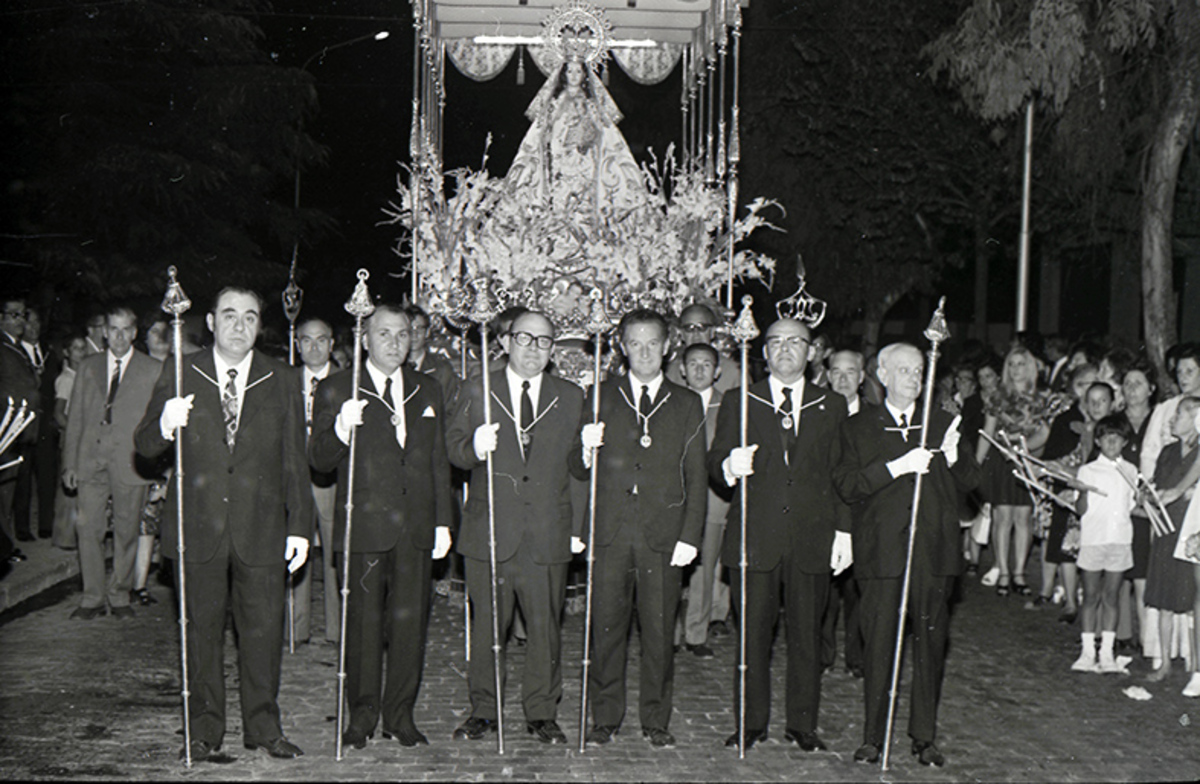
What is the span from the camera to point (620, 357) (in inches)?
421

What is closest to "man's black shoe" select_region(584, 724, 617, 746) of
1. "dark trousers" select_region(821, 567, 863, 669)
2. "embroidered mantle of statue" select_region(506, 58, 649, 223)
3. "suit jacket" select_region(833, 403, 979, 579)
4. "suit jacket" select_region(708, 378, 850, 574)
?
"suit jacket" select_region(708, 378, 850, 574)

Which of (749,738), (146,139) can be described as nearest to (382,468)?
(749,738)

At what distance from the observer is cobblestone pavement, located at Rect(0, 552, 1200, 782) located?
6.51m

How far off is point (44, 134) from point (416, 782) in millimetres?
16920

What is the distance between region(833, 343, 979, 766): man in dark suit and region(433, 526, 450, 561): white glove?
201 cm

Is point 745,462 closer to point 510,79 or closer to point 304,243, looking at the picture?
point 304,243

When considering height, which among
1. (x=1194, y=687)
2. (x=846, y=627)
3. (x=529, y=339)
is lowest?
(x=1194, y=687)

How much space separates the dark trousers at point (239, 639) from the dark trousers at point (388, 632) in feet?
1.29

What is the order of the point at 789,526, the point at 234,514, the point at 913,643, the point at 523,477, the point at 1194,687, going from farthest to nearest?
the point at 1194,687 → the point at 523,477 → the point at 789,526 → the point at 913,643 → the point at 234,514

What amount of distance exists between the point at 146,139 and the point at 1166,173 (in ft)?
48.9

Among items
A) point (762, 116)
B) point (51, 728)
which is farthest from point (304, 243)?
point (51, 728)

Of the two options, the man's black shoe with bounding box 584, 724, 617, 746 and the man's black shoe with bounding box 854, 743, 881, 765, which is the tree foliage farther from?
the man's black shoe with bounding box 854, 743, 881, 765

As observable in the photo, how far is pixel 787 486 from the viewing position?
6980 millimetres

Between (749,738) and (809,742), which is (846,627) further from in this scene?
(749,738)
